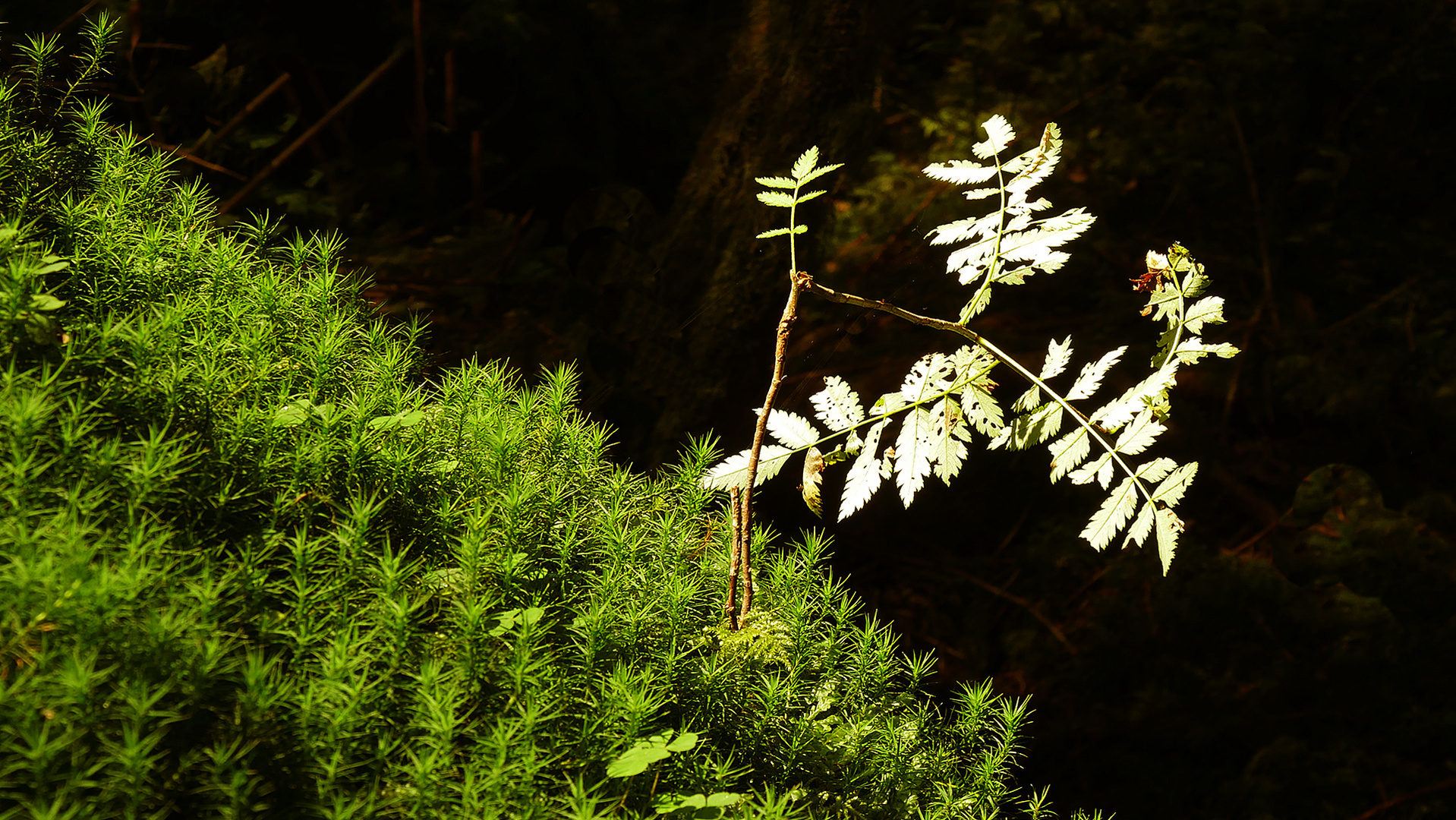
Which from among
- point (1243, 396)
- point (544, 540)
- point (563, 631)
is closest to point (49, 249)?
point (544, 540)

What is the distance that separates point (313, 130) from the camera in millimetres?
4305

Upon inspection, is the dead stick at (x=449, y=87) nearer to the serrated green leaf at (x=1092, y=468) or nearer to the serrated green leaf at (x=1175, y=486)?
the serrated green leaf at (x=1092, y=468)

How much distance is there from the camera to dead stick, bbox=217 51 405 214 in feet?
13.7

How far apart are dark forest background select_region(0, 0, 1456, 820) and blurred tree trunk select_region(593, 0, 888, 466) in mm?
13

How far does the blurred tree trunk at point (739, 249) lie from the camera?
313 cm

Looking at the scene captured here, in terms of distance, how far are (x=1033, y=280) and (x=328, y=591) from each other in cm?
415

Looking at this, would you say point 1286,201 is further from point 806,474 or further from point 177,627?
point 177,627

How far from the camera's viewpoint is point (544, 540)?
164cm

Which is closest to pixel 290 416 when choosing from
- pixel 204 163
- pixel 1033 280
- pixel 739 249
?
pixel 739 249

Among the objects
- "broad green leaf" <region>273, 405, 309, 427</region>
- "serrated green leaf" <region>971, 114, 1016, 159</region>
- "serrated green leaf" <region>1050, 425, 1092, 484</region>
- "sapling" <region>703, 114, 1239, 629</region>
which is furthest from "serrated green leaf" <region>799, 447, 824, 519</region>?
"broad green leaf" <region>273, 405, 309, 427</region>

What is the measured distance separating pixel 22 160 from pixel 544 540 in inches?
48.8

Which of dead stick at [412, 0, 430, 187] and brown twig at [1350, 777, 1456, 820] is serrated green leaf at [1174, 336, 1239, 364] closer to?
brown twig at [1350, 777, 1456, 820]

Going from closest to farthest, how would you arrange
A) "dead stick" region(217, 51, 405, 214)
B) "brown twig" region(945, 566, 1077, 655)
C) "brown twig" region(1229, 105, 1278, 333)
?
"brown twig" region(945, 566, 1077, 655) < "dead stick" region(217, 51, 405, 214) < "brown twig" region(1229, 105, 1278, 333)

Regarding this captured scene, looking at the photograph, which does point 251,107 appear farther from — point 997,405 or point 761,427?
point 997,405
